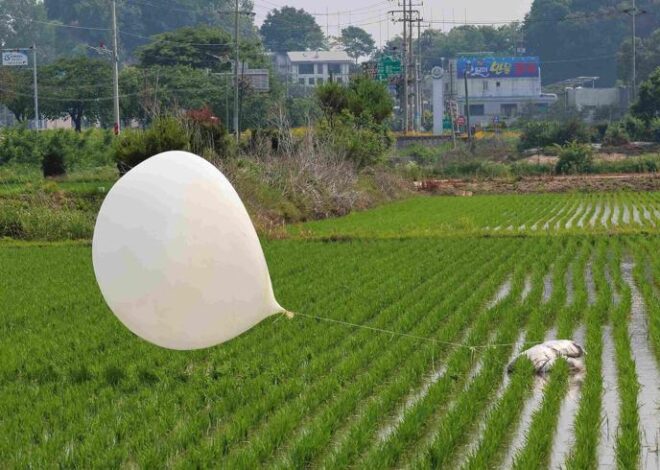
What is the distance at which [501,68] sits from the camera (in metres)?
110

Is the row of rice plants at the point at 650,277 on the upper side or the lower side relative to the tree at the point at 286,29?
lower

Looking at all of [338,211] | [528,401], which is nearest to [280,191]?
[338,211]

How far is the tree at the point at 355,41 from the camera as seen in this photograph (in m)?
157

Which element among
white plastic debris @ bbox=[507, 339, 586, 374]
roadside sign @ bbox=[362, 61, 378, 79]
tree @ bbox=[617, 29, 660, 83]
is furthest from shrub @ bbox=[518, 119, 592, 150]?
white plastic debris @ bbox=[507, 339, 586, 374]

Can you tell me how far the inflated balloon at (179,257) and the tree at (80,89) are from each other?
63.9m

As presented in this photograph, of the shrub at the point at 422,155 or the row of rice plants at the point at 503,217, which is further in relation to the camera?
the shrub at the point at 422,155

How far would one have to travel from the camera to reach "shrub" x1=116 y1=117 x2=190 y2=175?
2517 centimetres

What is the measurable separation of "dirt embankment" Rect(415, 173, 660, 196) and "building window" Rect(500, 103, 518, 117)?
66.2 metres

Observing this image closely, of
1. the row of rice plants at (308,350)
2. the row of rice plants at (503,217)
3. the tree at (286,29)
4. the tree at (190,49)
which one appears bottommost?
the row of rice plants at (503,217)

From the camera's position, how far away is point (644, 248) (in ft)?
62.7

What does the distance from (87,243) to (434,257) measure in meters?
7.80

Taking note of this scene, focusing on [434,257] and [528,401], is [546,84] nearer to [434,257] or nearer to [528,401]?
[434,257]

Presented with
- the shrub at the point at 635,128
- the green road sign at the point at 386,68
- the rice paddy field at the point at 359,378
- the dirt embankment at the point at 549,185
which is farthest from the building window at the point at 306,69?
the rice paddy field at the point at 359,378

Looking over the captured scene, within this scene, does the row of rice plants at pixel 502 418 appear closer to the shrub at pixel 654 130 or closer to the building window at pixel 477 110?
the shrub at pixel 654 130
